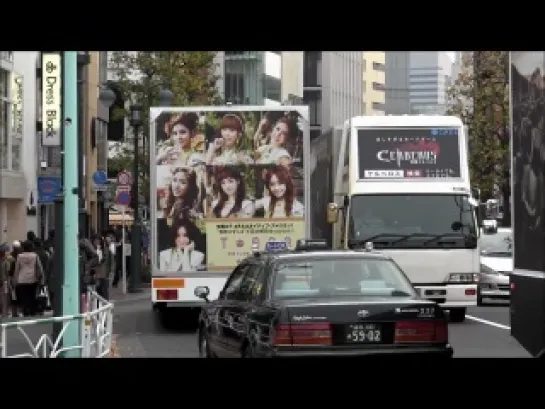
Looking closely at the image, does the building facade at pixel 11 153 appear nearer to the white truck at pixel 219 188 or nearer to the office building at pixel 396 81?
the white truck at pixel 219 188

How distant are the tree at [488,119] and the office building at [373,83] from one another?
82.5 meters

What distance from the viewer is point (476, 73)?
1703 inches

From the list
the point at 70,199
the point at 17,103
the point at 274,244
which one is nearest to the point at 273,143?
the point at 274,244

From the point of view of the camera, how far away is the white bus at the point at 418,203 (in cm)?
2152

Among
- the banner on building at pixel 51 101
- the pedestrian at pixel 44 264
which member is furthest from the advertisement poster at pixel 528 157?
the pedestrian at pixel 44 264

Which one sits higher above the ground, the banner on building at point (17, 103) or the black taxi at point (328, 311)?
the banner on building at point (17, 103)

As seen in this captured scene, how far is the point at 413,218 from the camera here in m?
21.6

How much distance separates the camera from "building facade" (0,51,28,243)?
36.7 metres

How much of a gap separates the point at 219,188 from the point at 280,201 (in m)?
1.08

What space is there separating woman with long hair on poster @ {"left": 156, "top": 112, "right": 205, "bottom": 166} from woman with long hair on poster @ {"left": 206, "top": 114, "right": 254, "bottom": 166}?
207mm

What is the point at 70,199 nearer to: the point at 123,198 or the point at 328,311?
the point at 328,311

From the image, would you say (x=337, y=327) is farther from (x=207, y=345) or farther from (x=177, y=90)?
(x=177, y=90)

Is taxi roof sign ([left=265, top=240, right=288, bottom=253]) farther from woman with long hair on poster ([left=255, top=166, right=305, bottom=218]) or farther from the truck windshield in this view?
the truck windshield
